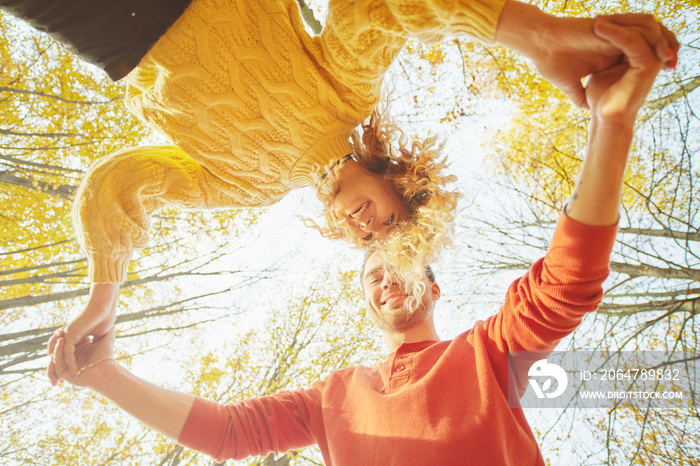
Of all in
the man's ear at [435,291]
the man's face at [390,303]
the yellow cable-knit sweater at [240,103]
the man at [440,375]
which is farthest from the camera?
the man's ear at [435,291]

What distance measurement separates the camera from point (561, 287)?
138cm

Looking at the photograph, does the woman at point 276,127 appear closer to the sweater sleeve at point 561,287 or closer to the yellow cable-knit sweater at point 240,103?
the yellow cable-knit sweater at point 240,103

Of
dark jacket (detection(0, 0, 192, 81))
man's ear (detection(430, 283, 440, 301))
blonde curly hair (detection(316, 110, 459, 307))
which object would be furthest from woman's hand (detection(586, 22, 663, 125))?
man's ear (detection(430, 283, 440, 301))

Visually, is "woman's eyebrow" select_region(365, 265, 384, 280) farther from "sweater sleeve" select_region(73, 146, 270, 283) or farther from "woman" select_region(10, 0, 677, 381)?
"sweater sleeve" select_region(73, 146, 270, 283)

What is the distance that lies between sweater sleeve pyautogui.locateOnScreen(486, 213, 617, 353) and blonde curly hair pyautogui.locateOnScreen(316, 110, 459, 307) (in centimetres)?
47

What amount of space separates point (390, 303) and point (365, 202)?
0.78 meters

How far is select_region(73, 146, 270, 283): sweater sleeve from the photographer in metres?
1.87

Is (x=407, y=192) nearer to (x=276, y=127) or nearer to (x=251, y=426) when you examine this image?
(x=276, y=127)

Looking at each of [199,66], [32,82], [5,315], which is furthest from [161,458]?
[199,66]

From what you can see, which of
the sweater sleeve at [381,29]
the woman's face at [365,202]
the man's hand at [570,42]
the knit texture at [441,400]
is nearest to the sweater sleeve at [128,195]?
the woman's face at [365,202]

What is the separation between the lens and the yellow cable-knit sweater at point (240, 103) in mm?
1566

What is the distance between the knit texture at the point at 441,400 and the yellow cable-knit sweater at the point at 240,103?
844 mm

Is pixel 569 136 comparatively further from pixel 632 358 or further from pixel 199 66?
pixel 199 66

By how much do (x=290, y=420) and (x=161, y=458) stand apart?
4484 mm
